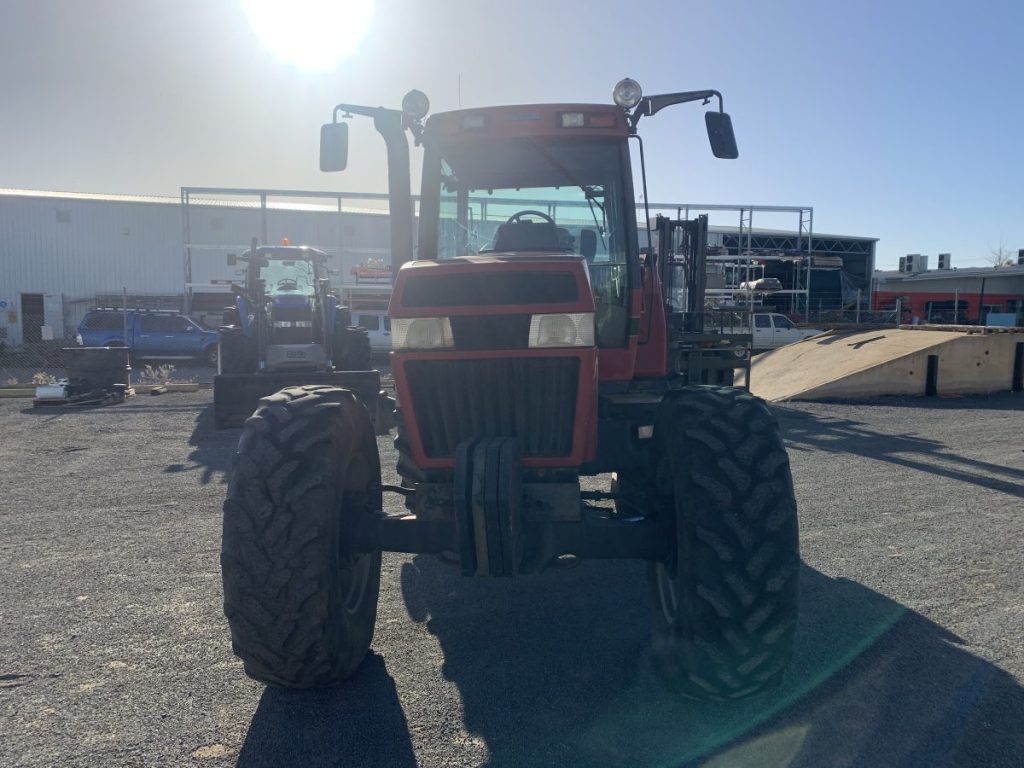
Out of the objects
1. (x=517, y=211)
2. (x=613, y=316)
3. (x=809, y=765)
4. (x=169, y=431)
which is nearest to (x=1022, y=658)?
(x=809, y=765)

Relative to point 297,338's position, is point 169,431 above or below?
below

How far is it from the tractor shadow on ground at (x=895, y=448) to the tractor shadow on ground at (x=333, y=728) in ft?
23.1

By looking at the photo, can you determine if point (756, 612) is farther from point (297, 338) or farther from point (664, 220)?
point (297, 338)

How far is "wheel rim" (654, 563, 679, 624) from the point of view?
3.98 metres

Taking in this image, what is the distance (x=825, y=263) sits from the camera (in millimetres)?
44469

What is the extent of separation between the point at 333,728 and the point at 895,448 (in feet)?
30.9

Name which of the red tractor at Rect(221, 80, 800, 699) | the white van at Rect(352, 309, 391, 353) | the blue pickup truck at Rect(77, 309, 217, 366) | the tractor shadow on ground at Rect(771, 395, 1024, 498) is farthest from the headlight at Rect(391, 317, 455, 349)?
the blue pickup truck at Rect(77, 309, 217, 366)

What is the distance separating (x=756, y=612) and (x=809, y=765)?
0.61 meters

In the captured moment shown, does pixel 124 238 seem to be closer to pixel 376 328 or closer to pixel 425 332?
pixel 376 328

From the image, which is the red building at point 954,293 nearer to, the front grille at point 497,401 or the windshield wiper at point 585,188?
Result: the windshield wiper at point 585,188

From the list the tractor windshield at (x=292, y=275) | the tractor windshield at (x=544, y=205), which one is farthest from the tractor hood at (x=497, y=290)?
the tractor windshield at (x=292, y=275)

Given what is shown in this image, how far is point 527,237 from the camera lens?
4973 mm

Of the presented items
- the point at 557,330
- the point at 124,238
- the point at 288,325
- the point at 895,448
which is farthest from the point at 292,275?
the point at 124,238

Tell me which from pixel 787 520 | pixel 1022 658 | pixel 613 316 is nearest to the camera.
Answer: pixel 787 520
